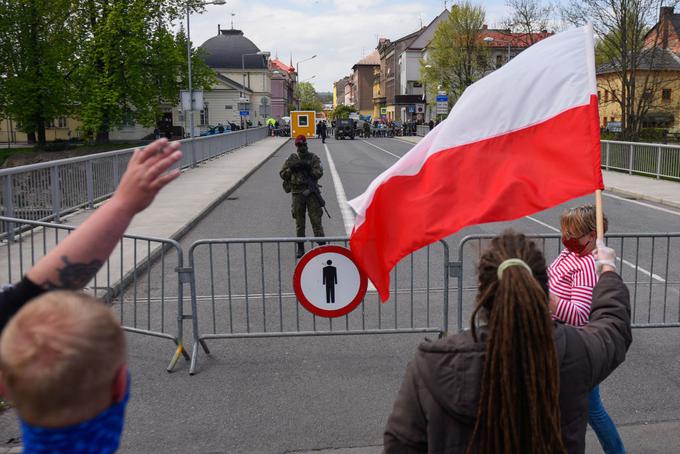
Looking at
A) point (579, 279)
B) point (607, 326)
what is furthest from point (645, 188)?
point (607, 326)

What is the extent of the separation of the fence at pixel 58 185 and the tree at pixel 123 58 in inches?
1012

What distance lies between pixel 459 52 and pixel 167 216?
48.7 m

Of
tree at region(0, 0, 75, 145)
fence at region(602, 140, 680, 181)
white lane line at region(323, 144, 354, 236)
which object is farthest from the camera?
tree at region(0, 0, 75, 145)

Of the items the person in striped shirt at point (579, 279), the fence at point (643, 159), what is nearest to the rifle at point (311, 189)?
the person in striped shirt at point (579, 279)

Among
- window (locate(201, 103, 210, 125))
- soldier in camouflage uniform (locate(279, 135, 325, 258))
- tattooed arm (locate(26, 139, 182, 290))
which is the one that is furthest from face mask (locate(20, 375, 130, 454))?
window (locate(201, 103, 210, 125))

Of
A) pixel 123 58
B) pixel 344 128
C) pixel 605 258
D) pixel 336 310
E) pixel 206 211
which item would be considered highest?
pixel 123 58

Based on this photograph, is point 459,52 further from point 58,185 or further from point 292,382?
point 292,382

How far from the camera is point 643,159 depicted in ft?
76.2

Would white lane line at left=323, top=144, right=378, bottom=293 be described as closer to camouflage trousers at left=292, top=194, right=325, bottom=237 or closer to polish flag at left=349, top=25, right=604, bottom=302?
camouflage trousers at left=292, top=194, right=325, bottom=237

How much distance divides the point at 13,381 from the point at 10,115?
47.8 m

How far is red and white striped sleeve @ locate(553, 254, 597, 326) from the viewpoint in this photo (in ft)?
11.9

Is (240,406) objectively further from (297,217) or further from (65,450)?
(297,217)

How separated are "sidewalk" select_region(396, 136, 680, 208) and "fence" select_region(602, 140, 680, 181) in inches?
14.1

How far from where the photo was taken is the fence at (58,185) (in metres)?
11.7
